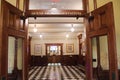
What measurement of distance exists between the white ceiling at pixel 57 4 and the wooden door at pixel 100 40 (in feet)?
1.57

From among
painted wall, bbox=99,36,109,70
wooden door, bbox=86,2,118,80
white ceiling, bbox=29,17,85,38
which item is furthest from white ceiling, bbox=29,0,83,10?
white ceiling, bbox=29,17,85,38

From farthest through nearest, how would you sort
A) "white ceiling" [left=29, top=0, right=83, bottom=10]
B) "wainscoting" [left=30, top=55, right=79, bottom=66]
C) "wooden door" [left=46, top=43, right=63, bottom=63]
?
"wooden door" [left=46, top=43, right=63, bottom=63] → "wainscoting" [left=30, top=55, right=79, bottom=66] → "white ceiling" [left=29, top=0, right=83, bottom=10]

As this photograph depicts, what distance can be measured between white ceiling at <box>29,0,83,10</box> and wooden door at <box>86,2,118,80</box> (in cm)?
48

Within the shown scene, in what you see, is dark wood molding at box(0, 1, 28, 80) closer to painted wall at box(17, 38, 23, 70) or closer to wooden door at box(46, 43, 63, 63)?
painted wall at box(17, 38, 23, 70)

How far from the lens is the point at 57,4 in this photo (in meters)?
3.54

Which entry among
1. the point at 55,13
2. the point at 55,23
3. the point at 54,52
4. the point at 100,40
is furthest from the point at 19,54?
the point at 54,52

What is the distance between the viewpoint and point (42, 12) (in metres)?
3.33

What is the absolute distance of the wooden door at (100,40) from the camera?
2151 millimetres

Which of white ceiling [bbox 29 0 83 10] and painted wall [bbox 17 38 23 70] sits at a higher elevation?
white ceiling [bbox 29 0 83 10]

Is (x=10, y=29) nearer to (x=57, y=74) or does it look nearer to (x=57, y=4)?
(x=57, y=4)

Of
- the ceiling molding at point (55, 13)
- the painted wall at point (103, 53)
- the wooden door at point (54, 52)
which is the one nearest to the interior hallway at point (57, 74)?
the ceiling molding at point (55, 13)

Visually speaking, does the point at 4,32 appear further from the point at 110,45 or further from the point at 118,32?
the point at 118,32

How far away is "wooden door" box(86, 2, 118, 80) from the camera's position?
2.15 metres

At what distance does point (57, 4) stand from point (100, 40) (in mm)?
1386
